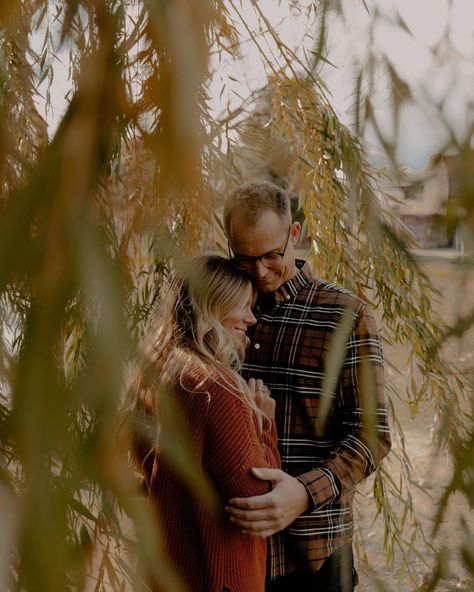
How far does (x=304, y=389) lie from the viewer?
1312 millimetres

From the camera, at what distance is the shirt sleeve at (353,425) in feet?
3.94

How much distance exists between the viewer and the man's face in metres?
1.39

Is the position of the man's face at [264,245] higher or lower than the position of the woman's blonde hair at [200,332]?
higher

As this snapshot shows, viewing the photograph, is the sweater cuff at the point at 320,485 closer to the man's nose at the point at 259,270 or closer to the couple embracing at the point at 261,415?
the couple embracing at the point at 261,415

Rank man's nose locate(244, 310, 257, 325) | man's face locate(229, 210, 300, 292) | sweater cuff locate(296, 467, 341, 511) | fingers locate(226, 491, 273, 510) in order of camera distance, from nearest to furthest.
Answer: fingers locate(226, 491, 273, 510) → sweater cuff locate(296, 467, 341, 511) → man's nose locate(244, 310, 257, 325) → man's face locate(229, 210, 300, 292)

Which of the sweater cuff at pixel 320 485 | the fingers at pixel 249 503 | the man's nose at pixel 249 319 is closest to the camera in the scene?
the fingers at pixel 249 503

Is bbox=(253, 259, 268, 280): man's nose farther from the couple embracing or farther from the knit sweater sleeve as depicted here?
the knit sweater sleeve

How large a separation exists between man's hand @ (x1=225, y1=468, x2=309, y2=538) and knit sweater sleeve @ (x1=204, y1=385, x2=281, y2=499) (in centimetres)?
1

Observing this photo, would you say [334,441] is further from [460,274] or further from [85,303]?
[85,303]

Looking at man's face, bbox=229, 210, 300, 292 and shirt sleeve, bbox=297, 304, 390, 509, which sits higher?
man's face, bbox=229, 210, 300, 292

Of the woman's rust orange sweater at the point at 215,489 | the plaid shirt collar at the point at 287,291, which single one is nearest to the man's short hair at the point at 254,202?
the plaid shirt collar at the point at 287,291

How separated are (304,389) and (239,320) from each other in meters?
0.18

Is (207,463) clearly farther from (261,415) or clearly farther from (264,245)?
(264,245)

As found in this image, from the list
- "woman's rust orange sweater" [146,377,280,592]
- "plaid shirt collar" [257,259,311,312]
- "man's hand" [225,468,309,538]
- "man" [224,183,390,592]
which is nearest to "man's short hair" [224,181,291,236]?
"man" [224,183,390,592]
